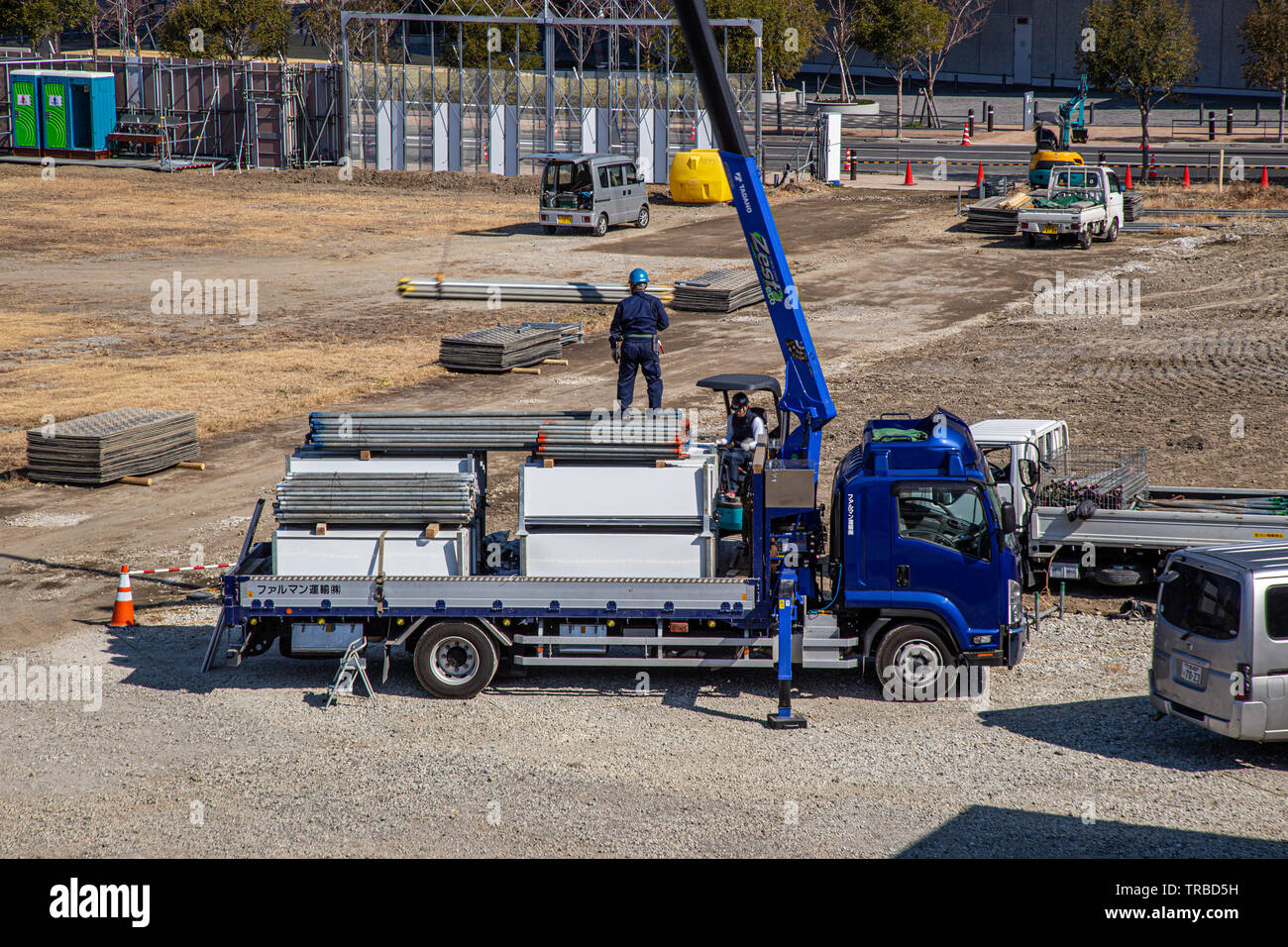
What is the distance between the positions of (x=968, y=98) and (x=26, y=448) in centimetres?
6423

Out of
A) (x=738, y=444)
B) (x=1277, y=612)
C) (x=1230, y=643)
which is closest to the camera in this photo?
(x=1277, y=612)

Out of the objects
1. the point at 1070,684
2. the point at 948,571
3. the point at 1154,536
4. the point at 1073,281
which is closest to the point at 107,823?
the point at 948,571

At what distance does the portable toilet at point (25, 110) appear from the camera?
53.1m

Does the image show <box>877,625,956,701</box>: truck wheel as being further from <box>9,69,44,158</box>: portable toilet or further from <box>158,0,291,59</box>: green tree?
<box>158,0,291,59</box>: green tree

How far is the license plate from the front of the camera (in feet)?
48.6

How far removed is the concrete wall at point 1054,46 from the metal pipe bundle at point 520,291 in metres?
43.6

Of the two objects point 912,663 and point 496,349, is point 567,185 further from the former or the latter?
point 912,663

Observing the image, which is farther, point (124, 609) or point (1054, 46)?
point (1054, 46)

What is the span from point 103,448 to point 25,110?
41.1 m

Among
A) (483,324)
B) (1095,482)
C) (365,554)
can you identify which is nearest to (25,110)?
(483,324)

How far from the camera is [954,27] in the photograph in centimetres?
6950

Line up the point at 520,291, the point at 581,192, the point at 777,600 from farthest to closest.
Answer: the point at 581,192, the point at 520,291, the point at 777,600

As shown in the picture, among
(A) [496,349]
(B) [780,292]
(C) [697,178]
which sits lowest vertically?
(A) [496,349]

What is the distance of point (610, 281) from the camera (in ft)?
110
